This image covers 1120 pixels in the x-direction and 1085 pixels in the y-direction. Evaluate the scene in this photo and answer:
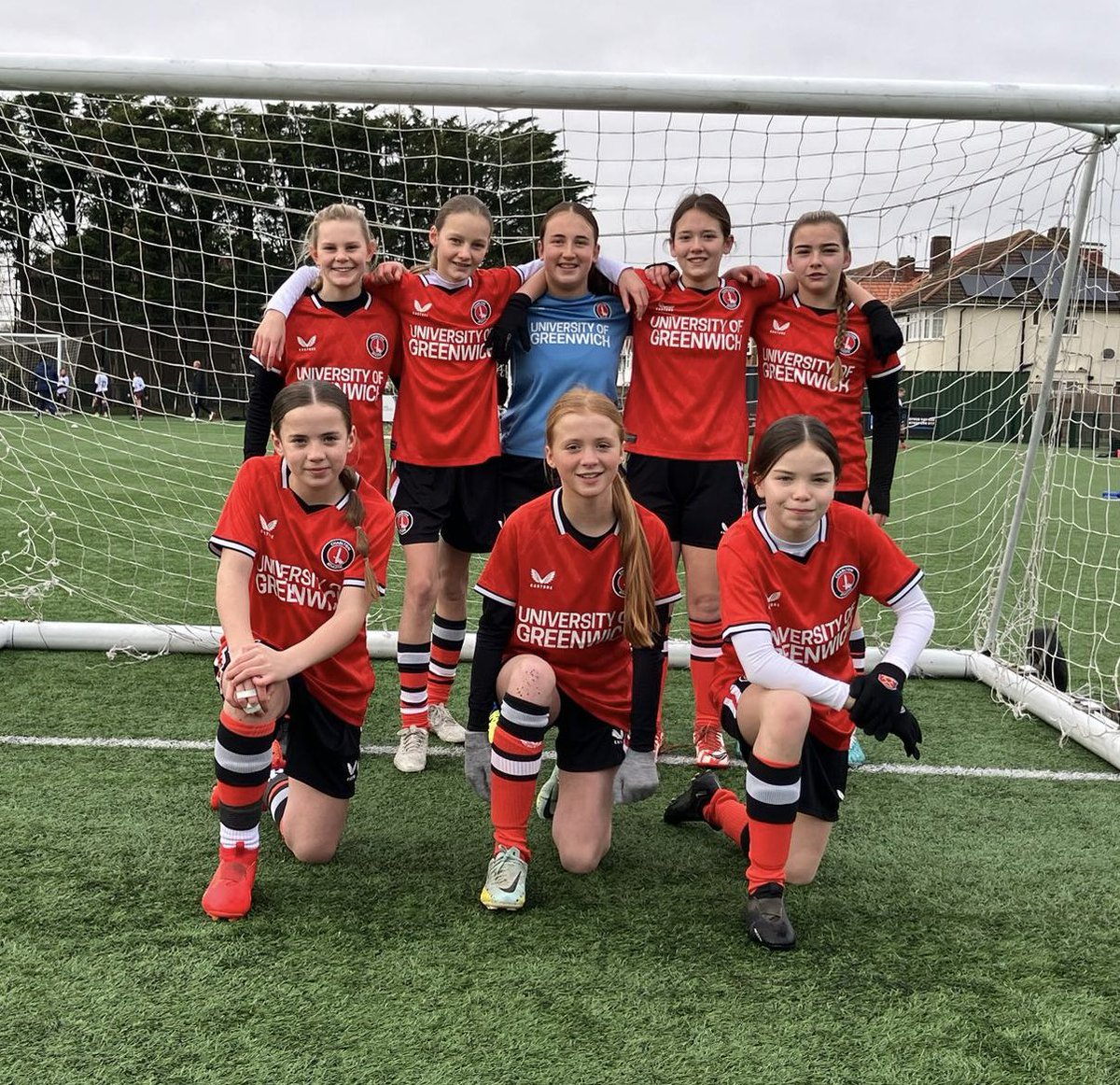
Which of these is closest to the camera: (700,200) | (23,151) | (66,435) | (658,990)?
(658,990)

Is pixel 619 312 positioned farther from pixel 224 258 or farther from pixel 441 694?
pixel 224 258

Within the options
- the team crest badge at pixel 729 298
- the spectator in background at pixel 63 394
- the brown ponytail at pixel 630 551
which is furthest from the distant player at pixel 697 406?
the spectator in background at pixel 63 394

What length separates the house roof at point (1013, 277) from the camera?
4199 millimetres

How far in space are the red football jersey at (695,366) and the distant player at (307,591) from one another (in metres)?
1.21

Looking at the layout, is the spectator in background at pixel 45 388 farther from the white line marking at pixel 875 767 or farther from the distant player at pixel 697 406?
the distant player at pixel 697 406

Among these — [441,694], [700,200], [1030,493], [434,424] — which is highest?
[700,200]

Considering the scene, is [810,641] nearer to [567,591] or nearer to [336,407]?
[567,591]

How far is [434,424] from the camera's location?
3545 mm

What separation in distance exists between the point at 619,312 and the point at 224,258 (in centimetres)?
238

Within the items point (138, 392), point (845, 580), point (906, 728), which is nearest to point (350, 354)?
point (845, 580)

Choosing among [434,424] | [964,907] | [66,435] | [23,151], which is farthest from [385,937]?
[66,435]

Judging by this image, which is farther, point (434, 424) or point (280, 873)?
point (434, 424)

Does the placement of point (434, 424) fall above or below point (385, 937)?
above

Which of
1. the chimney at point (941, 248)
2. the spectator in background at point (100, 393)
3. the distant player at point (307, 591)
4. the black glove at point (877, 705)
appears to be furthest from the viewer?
the spectator in background at point (100, 393)
